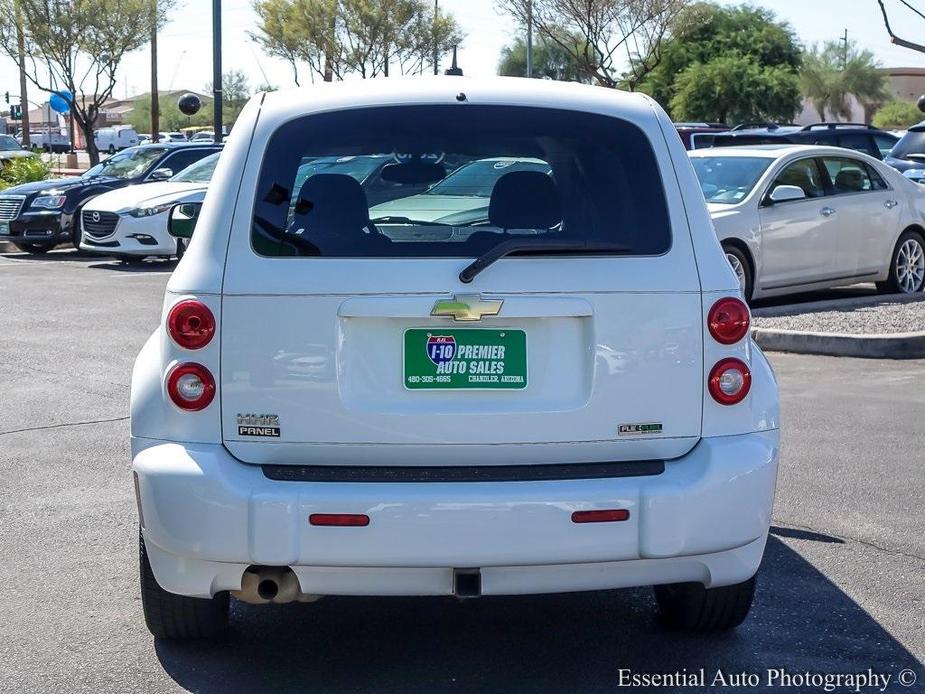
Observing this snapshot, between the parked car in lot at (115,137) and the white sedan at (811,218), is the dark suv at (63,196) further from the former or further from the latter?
the parked car in lot at (115,137)

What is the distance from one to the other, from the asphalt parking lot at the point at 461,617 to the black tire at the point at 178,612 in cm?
7

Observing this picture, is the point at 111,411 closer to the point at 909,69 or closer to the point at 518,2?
the point at 518,2

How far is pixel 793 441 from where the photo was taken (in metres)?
7.37

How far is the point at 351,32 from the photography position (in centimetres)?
4822

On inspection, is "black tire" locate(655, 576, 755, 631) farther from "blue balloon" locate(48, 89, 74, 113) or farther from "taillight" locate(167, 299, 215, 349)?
"blue balloon" locate(48, 89, 74, 113)

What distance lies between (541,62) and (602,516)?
246ft

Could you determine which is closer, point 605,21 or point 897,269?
point 897,269

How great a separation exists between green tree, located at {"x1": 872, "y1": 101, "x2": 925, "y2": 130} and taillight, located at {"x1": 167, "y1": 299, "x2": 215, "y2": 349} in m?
69.3

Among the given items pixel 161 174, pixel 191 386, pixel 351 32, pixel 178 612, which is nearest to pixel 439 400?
pixel 191 386

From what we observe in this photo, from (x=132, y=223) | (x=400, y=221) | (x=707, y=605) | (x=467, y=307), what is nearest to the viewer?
(x=467, y=307)

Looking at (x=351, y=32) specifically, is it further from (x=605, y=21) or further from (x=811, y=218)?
(x=811, y=218)

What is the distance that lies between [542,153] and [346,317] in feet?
A: 3.10

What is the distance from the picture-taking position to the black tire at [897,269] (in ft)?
43.8

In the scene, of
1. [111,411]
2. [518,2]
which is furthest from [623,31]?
[111,411]
